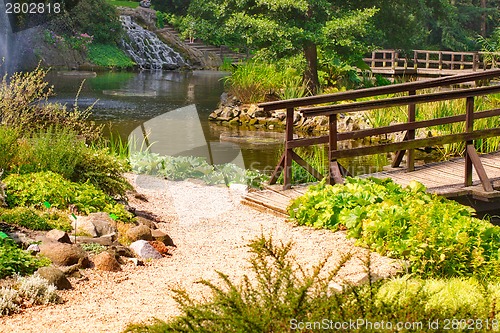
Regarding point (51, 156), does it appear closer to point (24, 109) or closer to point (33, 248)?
point (33, 248)

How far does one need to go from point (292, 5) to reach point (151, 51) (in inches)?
661

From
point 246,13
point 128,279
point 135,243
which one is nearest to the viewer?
point 128,279

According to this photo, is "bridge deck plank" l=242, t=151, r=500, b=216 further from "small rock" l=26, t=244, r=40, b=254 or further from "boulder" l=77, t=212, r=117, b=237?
"small rock" l=26, t=244, r=40, b=254

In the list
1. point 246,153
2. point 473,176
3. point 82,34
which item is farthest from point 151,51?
point 473,176

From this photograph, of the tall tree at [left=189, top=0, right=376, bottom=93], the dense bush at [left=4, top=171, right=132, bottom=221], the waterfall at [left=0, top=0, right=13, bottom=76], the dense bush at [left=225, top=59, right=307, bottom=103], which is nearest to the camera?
the dense bush at [left=4, top=171, right=132, bottom=221]

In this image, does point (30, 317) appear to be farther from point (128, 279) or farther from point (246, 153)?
point (246, 153)

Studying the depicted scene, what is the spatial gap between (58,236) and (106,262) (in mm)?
582

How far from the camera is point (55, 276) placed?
6316 mm

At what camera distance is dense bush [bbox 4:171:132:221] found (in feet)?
27.5

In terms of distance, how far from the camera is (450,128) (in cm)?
1666

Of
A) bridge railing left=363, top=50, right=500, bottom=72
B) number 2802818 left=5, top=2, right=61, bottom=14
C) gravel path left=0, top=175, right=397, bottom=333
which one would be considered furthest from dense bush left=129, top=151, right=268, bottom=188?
number 2802818 left=5, top=2, right=61, bottom=14

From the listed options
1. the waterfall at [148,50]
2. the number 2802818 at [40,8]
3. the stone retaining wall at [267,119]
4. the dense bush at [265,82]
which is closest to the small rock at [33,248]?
the stone retaining wall at [267,119]

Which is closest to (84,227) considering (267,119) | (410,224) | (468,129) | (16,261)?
(16,261)

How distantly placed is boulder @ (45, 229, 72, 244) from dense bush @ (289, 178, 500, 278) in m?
2.48
